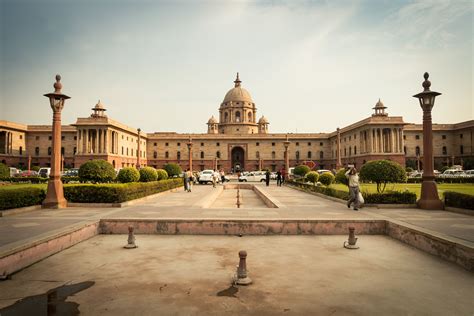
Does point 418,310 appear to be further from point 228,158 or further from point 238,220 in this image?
→ point 228,158

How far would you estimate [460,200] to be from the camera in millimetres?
10875

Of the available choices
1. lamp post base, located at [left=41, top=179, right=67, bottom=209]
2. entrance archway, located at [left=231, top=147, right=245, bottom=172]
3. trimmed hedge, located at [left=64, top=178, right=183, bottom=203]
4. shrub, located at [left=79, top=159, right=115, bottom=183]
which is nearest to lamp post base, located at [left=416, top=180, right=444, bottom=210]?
trimmed hedge, located at [left=64, top=178, right=183, bottom=203]

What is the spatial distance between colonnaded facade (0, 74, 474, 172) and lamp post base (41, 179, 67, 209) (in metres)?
37.4

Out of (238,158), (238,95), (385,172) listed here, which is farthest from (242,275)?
(238,95)

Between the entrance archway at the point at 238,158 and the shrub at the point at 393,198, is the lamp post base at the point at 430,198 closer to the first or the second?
the shrub at the point at 393,198

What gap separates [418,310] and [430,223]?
5460 mm

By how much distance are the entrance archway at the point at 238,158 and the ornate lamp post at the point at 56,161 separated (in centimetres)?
5771

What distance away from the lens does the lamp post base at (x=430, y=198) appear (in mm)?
11587

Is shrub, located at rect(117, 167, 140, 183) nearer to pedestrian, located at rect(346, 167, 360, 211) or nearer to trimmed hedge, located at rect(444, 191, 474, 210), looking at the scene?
pedestrian, located at rect(346, 167, 360, 211)

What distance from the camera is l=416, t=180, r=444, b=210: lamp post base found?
456 inches

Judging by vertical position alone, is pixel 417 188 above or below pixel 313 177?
below

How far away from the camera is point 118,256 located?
6.32 meters

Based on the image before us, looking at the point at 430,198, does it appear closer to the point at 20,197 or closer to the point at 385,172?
the point at 385,172

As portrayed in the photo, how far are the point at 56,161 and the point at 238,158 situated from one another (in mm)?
59493
